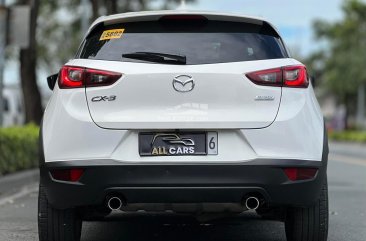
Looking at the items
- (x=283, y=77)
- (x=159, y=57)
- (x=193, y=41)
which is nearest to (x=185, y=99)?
(x=159, y=57)

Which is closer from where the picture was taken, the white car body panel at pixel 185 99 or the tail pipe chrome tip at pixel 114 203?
the white car body panel at pixel 185 99

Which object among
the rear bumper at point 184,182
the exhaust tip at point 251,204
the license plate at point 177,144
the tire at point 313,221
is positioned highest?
the license plate at point 177,144

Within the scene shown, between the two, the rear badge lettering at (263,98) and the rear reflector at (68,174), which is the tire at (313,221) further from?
the rear reflector at (68,174)

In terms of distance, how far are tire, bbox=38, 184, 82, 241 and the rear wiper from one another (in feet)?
3.67

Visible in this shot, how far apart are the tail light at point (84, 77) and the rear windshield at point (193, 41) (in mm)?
159

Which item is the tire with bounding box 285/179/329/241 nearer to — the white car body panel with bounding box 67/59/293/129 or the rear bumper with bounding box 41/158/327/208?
the rear bumper with bounding box 41/158/327/208

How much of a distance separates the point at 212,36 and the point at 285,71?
564mm

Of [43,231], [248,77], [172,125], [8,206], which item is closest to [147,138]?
[172,125]

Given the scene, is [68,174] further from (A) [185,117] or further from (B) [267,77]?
(B) [267,77]

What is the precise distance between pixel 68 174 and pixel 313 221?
5.67ft

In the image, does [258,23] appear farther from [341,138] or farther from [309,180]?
[341,138]

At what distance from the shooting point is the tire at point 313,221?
185 inches

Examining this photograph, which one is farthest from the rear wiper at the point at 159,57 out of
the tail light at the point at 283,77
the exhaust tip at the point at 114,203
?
the exhaust tip at the point at 114,203

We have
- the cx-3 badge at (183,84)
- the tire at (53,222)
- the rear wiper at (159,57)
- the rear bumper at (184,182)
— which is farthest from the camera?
the tire at (53,222)
